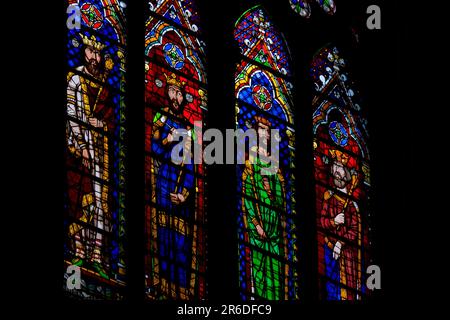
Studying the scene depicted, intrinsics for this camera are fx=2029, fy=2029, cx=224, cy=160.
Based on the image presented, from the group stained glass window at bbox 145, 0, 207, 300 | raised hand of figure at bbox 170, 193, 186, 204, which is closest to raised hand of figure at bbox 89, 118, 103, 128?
stained glass window at bbox 145, 0, 207, 300

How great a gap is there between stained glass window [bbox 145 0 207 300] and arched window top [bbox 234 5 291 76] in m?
0.50

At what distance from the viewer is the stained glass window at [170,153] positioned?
56.1ft

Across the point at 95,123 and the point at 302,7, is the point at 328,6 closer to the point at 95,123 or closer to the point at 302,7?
the point at 302,7

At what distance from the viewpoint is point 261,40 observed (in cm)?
1895

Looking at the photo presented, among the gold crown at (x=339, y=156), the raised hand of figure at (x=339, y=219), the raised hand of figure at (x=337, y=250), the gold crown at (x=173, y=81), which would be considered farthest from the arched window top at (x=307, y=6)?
the raised hand of figure at (x=337, y=250)

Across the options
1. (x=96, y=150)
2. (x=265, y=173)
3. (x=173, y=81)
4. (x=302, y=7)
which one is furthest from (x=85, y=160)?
(x=302, y=7)

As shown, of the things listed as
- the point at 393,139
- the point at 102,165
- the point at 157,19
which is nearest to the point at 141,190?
the point at 102,165

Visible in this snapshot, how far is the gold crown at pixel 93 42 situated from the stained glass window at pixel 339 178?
2401 mm

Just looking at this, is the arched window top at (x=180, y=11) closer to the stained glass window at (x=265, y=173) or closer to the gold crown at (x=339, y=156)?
the stained glass window at (x=265, y=173)

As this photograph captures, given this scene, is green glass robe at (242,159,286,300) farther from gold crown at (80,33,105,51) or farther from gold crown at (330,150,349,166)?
gold crown at (80,33,105,51)

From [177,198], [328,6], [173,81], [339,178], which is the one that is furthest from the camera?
[328,6]

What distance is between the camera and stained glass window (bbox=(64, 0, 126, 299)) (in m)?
16.6

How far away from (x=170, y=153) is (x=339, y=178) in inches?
78.9

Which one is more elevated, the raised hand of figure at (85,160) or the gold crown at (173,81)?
the gold crown at (173,81)
